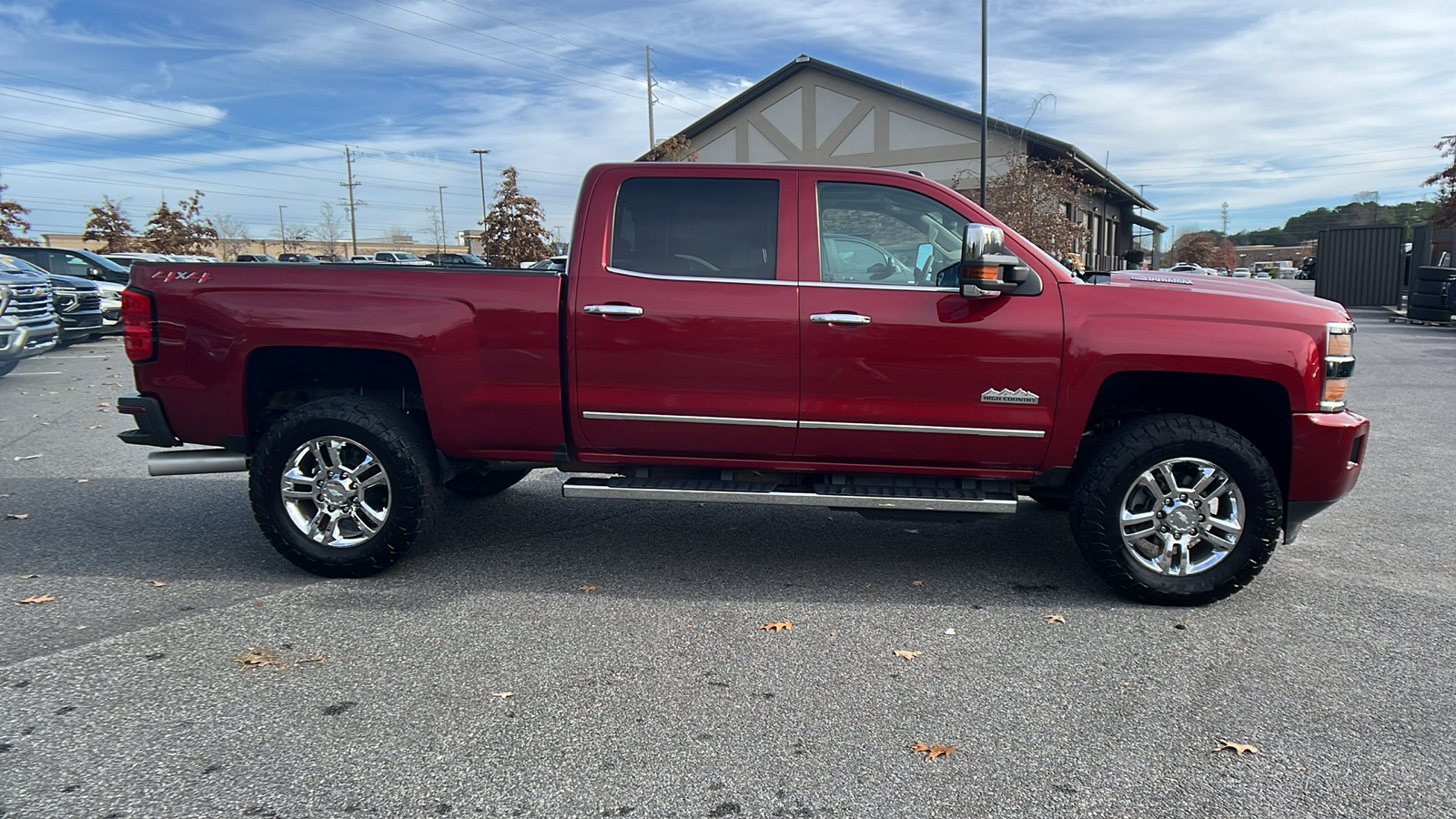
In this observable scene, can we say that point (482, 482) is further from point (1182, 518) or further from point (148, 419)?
point (1182, 518)

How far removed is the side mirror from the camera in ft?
13.5

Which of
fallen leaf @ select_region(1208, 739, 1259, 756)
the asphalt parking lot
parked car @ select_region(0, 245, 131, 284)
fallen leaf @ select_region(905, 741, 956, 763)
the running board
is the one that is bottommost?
fallen leaf @ select_region(1208, 739, 1259, 756)

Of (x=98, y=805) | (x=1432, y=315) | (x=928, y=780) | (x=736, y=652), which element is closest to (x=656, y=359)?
(x=736, y=652)

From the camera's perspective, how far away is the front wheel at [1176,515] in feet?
14.2

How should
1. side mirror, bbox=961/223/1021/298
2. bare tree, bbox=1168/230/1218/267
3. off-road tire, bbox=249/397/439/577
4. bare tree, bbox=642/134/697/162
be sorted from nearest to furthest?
1. side mirror, bbox=961/223/1021/298
2. off-road tire, bbox=249/397/439/577
3. bare tree, bbox=642/134/697/162
4. bare tree, bbox=1168/230/1218/267

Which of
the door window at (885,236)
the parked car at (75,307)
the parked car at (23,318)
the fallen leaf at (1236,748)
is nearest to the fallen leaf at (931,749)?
the fallen leaf at (1236,748)

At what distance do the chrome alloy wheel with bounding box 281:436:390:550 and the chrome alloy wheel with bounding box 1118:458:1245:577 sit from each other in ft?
11.8

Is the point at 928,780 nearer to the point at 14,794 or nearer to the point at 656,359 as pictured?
the point at 656,359

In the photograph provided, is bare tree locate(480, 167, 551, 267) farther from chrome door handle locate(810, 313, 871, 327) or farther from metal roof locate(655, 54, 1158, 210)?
chrome door handle locate(810, 313, 871, 327)

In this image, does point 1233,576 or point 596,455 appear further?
point 596,455

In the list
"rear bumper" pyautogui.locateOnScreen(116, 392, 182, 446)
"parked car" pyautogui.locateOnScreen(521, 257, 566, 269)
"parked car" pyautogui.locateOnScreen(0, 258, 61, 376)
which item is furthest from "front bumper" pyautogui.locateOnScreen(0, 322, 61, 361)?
"rear bumper" pyautogui.locateOnScreen(116, 392, 182, 446)

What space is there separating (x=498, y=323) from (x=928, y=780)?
287cm

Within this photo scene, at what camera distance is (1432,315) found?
73.0 feet

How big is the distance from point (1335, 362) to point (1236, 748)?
6.76 ft
